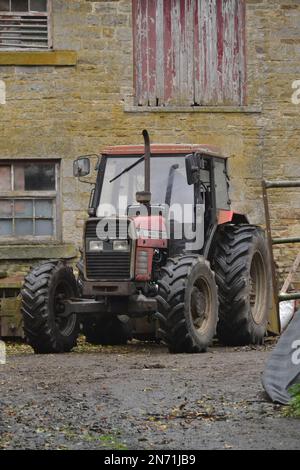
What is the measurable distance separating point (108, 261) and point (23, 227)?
16.9ft

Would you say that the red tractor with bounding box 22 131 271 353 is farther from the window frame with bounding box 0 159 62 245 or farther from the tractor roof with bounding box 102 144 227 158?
the window frame with bounding box 0 159 62 245

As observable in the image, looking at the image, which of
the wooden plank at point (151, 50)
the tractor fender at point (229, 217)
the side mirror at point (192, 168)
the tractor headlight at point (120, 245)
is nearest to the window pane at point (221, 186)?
the tractor fender at point (229, 217)

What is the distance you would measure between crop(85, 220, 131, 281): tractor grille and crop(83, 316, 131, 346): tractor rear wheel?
1.12 m

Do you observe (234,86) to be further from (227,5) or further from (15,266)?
(15,266)

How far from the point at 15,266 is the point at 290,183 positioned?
361 inches

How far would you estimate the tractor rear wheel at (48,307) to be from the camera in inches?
484

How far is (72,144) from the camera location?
17.3 meters

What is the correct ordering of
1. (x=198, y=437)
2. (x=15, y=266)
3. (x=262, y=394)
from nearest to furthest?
(x=198, y=437), (x=262, y=394), (x=15, y=266)

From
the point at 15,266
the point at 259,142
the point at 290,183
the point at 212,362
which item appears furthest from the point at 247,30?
the point at 290,183

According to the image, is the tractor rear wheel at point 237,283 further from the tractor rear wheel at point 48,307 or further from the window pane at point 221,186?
the tractor rear wheel at point 48,307

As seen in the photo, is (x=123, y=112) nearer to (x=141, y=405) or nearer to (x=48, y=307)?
(x=48, y=307)

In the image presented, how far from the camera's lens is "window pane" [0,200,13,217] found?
1734 centimetres

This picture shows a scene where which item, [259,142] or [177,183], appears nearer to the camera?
[177,183]

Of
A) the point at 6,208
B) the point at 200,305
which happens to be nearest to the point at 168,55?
the point at 6,208
